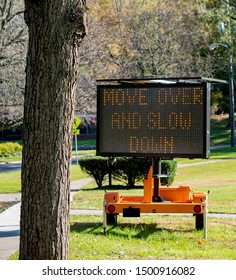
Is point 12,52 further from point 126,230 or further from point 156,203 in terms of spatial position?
point 156,203

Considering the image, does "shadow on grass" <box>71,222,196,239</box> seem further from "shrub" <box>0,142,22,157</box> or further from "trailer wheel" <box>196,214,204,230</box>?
"shrub" <box>0,142,22,157</box>

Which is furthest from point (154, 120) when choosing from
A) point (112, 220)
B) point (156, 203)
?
point (112, 220)

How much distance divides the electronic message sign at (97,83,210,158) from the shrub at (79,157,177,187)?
1145 cm

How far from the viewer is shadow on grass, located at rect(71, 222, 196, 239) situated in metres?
11.7

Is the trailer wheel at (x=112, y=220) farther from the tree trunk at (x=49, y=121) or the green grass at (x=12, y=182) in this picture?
the green grass at (x=12, y=182)

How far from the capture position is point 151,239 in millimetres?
11195

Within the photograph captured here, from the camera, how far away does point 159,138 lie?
11.8m

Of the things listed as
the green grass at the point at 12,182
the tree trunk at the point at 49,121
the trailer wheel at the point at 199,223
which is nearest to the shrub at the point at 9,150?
the green grass at the point at 12,182

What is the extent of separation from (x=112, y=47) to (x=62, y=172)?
40.9m

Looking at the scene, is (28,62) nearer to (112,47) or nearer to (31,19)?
(31,19)

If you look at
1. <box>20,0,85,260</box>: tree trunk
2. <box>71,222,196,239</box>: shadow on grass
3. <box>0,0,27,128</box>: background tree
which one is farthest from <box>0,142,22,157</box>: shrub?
<box>20,0,85,260</box>: tree trunk

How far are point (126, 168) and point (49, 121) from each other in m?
17.9

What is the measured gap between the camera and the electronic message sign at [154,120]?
11555 mm

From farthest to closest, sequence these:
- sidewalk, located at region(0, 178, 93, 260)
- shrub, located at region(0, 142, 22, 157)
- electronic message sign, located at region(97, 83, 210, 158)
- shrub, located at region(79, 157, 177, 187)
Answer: shrub, located at region(0, 142, 22, 157)
shrub, located at region(79, 157, 177, 187)
electronic message sign, located at region(97, 83, 210, 158)
sidewalk, located at region(0, 178, 93, 260)
